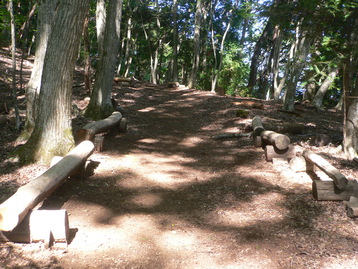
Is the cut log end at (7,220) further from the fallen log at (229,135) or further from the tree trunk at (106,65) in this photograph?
the tree trunk at (106,65)

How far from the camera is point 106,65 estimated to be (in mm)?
9859

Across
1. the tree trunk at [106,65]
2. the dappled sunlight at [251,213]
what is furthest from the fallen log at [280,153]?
the tree trunk at [106,65]

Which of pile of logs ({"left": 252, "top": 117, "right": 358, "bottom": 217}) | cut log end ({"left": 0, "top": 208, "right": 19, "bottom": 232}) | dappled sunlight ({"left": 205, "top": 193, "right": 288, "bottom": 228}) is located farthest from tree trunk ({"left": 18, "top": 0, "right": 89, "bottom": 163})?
pile of logs ({"left": 252, "top": 117, "right": 358, "bottom": 217})

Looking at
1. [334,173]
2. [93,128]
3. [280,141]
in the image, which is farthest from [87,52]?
Result: [334,173]

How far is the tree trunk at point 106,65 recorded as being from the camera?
9.74 m

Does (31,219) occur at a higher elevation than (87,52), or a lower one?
lower

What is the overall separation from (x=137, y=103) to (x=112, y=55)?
4.90 meters

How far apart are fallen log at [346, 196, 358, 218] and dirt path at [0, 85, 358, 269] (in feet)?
0.34

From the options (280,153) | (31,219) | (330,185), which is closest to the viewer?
(31,219)

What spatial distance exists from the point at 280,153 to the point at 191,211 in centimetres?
301

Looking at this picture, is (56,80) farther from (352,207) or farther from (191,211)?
(352,207)

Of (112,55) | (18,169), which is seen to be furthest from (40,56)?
(18,169)

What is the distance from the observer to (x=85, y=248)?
3.31m

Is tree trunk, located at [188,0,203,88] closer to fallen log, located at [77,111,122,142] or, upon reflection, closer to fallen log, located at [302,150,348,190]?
fallen log, located at [77,111,122,142]
